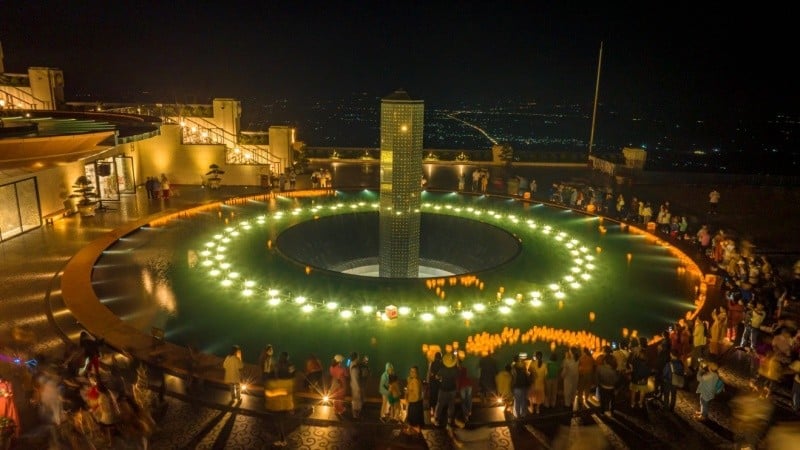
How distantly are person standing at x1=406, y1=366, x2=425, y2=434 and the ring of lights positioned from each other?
16.1 ft

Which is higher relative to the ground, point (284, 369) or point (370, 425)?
point (284, 369)

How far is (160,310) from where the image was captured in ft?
49.0

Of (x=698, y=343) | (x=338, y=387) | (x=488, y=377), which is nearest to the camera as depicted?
(x=338, y=387)

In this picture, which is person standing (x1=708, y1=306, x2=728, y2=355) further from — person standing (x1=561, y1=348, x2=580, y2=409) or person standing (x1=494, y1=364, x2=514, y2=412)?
person standing (x1=494, y1=364, x2=514, y2=412)

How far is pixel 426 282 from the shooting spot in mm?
16656

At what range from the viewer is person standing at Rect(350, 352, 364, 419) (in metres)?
10.3

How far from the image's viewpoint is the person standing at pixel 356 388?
10297 millimetres

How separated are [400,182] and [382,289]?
5.13 m

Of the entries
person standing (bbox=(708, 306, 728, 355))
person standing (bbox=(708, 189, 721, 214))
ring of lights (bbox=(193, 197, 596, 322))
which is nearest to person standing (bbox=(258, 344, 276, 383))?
ring of lights (bbox=(193, 197, 596, 322))

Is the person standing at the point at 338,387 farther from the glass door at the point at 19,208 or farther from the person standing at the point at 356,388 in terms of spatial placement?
the glass door at the point at 19,208

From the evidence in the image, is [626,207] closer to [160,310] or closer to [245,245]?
[245,245]

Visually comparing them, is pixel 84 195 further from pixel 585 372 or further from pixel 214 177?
pixel 585 372

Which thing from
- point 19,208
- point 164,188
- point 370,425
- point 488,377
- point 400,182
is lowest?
point 370,425

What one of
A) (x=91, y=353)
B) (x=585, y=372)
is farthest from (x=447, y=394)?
(x=91, y=353)
